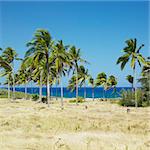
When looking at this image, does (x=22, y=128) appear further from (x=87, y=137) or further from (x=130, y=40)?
(x=130, y=40)

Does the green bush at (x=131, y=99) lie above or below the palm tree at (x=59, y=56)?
below

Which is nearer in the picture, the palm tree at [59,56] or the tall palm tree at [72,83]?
the palm tree at [59,56]

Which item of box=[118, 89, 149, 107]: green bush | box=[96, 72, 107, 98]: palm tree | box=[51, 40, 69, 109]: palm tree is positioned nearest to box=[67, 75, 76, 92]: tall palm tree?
box=[96, 72, 107, 98]: palm tree

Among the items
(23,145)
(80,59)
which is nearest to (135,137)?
(23,145)

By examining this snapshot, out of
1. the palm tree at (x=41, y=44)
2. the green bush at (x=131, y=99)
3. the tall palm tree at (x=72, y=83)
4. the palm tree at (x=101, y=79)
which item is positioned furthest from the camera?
the palm tree at (x=101, y=79)

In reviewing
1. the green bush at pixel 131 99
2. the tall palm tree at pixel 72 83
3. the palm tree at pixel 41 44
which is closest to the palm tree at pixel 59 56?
the palm tree at pixel 41 44

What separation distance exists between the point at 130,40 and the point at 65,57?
8995mm

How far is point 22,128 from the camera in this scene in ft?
58.1

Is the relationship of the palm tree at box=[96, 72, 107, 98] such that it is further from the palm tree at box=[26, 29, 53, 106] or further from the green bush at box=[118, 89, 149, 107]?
the palm tree at box=[26, 29, 53, 106]

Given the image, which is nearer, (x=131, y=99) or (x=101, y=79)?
(x=131, y=99)

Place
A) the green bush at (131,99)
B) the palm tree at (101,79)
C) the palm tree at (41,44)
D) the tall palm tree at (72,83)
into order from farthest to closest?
1. the palm tree at (101,79)
2. the tall palm tree at (72,83)
3. the green bush at (131,99)
4. the palm tree at (41,44)

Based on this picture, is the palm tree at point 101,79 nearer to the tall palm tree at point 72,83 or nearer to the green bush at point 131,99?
the tall palm tree at point 72,83

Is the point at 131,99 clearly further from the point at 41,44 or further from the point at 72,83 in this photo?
the point at 72,83

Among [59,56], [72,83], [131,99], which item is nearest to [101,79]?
[72,83]
